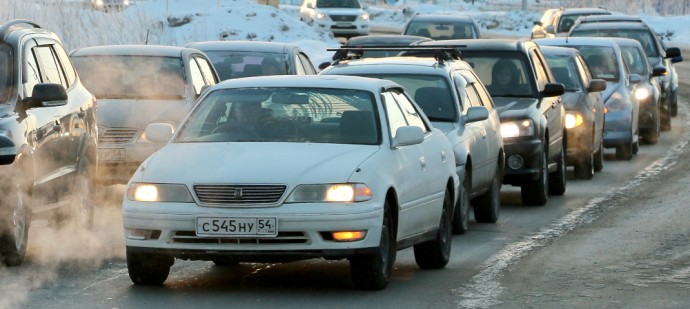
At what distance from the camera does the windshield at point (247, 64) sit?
20.8 metres

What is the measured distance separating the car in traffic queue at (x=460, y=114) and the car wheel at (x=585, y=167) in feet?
15.4

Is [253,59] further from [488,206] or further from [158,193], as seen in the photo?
[158,193]

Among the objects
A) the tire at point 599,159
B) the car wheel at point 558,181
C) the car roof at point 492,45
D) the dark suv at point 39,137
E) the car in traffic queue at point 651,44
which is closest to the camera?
the dark suv at point 39,137

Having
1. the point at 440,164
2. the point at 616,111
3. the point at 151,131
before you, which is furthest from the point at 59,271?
the point at 616,111

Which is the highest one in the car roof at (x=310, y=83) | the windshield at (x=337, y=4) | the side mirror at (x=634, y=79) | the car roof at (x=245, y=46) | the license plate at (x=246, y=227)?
the car roof at (x=310, y=83)

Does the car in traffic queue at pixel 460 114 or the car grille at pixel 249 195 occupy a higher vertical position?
the car grille at pixel 249 195

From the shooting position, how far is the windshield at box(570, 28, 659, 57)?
1220 inches

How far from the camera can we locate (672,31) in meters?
67.2

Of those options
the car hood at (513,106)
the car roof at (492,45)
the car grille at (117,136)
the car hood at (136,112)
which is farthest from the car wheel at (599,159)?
the car grille at (117,136)

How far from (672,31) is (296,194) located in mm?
58893

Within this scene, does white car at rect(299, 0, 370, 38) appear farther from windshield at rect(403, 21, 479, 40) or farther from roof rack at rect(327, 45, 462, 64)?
roof rack at rect(327, 45, 462, 64)

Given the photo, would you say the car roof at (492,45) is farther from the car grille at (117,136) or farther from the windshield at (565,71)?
the car grille at (117,136)

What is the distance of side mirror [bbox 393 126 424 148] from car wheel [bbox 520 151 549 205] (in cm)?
624

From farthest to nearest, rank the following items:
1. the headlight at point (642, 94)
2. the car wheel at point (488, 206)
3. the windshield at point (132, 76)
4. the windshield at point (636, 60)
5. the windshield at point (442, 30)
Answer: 1. the windshield at point (442, 30)
2. the windshield at point (636, 60)
3. the headlight at point (642, 94)
4. the windshield at point (132, 76)
5. the car wheel at point (488, 206)
